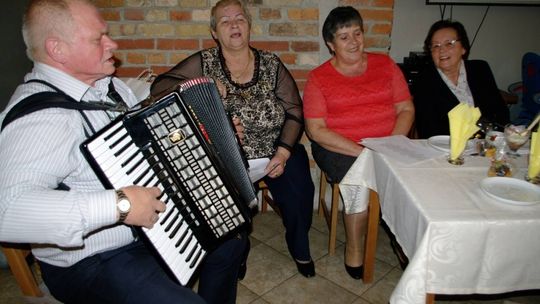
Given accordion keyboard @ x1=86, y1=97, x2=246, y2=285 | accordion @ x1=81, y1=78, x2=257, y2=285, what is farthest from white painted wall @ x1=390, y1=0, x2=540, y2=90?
accordion keyboard @ x1=86, y1=97, x2=246, y2=285

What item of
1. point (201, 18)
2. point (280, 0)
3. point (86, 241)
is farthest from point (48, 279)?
point (280, 0)

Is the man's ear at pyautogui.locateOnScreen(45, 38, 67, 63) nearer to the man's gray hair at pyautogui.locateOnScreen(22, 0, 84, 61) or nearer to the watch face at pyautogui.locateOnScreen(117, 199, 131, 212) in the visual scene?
the man's gray hair at pyautogui.locateOnScreen(22, 0, 84, 61)

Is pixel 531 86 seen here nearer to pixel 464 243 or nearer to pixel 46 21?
pixel 464 243

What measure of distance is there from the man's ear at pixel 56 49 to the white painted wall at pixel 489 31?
8.28ft

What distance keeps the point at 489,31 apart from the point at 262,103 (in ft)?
7.22

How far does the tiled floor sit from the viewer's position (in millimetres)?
1818

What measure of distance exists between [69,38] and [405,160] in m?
1.20

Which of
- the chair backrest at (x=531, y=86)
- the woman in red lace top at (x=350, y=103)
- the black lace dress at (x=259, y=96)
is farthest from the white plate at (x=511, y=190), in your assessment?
the chair backrest at (x=531, y=86)

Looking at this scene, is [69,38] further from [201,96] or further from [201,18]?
[201,18]

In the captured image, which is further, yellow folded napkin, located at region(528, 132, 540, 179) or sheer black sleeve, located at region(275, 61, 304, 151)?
sheer black sleeve, located at region(275, 61, 304, 151)

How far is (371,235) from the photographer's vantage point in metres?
1.76

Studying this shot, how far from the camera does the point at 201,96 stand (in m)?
1.36

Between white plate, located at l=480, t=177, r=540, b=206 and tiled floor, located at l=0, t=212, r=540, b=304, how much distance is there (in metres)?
0.78

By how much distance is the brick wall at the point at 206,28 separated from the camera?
226 cm
